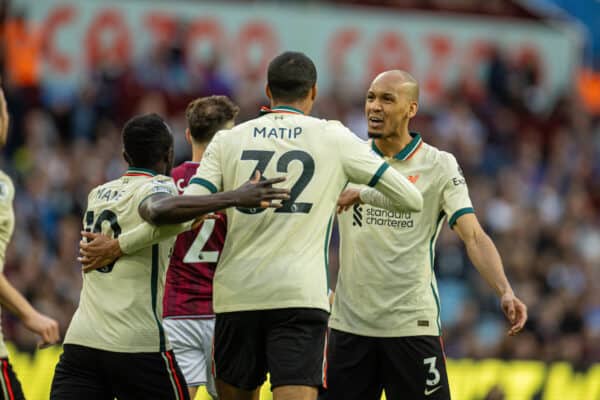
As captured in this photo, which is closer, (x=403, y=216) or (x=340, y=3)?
(x=403, y=216)

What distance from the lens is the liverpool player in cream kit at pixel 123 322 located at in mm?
6121

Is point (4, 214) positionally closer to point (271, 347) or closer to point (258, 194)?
point (258, 194)

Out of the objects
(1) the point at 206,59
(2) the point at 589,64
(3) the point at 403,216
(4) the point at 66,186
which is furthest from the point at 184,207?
(2) the point at 589,64

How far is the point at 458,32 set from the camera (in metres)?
20.0

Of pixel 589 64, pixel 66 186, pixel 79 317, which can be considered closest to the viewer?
pixel 79 317

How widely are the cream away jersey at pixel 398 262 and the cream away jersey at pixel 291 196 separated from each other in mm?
1063

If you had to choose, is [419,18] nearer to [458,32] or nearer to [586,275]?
[458,32]

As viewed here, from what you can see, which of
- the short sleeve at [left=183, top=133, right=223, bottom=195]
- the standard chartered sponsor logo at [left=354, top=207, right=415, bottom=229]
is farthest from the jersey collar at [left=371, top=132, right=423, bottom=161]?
the short sleeve at [left=183, top=133, right=223, bottom=195]

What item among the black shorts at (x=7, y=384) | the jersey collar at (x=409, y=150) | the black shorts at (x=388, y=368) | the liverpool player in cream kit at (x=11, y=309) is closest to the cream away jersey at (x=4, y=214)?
the liverpool player in cream kit at (x=11, y=309)

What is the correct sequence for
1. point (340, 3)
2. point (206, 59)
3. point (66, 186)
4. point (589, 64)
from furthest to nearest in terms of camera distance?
point (589, 64), point (340, 3), point (206, 59), point (66, 186)

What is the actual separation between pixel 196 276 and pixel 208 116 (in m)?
1.02

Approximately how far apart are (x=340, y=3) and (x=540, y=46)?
3691 millimetres

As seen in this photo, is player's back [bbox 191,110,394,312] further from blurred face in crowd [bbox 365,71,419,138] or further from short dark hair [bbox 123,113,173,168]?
blurred face in crowd [bbox 365,71,419,138]

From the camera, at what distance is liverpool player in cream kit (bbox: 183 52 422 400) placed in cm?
597
